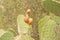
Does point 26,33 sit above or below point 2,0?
below

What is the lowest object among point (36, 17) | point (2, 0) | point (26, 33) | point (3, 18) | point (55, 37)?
point (55, 37)

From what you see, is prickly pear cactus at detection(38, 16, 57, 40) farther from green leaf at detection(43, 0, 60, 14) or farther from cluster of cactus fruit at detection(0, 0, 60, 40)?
green leaf at detection(43, 0, 60, 14)

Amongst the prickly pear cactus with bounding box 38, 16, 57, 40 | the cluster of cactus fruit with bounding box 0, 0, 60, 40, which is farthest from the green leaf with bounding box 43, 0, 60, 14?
the prickly pear cactus with bounding box 38, 16, 57, 40

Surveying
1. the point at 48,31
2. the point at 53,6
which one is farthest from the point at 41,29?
the point at 53,6

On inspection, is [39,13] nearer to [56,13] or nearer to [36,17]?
[36,17]

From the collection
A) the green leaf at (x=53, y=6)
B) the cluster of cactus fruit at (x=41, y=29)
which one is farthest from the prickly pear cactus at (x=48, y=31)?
the green leaf at (x=53, y=6)

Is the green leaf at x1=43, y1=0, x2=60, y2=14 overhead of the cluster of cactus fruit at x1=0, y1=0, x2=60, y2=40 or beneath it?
overhead

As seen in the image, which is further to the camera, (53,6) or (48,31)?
(53,6)

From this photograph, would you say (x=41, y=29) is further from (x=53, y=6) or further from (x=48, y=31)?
(x=53, y=6)

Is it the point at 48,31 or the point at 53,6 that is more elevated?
the point at 53,6

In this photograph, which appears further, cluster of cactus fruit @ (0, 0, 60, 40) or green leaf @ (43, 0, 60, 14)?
green leaf @ (43, 0, 60, 14)

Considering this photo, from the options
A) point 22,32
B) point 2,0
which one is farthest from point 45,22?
point 2,0
